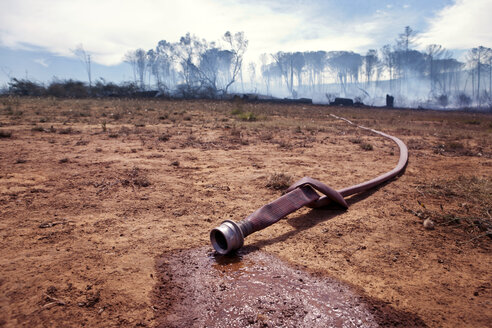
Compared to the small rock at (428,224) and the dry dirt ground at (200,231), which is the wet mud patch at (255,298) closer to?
the dry dirt ground at (200,231)

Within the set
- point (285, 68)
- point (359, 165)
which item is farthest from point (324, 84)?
point (359, 165)

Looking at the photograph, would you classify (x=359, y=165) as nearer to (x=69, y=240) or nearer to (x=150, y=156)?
(x=150, y=156)

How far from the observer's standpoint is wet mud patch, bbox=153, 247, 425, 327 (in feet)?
5.39

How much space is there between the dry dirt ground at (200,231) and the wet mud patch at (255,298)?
0.05 metres

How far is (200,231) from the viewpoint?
8.84ft

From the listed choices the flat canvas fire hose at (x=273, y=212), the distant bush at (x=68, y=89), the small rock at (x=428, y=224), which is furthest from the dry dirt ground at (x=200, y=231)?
the distant bush at (x=68, y=89)

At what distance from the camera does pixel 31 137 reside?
696 cm

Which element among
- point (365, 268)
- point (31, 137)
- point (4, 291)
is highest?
point (31, 137)

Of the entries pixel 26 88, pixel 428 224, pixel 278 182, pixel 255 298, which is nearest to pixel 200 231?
pixel 255 298

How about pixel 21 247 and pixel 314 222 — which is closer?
pixel 21 247

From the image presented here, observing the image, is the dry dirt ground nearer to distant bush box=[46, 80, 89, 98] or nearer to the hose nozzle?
the hose nozzle

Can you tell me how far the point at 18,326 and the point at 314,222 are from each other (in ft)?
7.67

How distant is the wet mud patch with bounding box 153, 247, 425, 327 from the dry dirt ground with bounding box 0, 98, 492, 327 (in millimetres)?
54

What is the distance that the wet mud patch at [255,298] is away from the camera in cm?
164
